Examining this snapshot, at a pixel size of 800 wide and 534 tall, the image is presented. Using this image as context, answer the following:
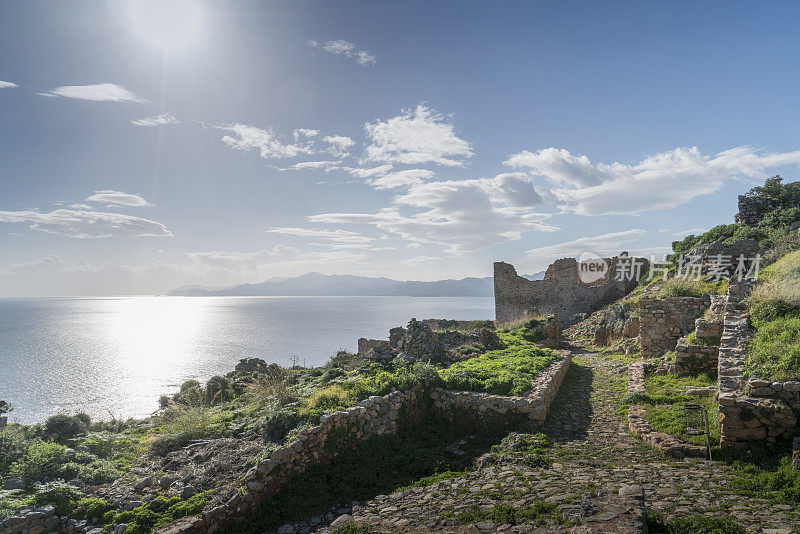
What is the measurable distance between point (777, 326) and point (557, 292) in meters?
22.7

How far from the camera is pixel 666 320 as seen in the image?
15.5 m

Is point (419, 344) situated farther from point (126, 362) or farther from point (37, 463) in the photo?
point (126, 362)

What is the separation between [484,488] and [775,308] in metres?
9.33

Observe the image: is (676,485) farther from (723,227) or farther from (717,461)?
(723,227)

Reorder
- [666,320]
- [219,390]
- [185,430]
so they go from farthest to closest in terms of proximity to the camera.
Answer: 1. [666,320]
2. [219,390]
3. [185,430]

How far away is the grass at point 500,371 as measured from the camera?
10.2 meters

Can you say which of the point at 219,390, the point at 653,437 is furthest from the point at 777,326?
the point at 219,390

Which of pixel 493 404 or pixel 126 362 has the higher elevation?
pixel 493 404

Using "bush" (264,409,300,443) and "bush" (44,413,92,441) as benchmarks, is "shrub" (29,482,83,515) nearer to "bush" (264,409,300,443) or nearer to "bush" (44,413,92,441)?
"bush" (264,409,300,443)

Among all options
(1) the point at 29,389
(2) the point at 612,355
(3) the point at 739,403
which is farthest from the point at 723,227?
(1) the point at 29,389

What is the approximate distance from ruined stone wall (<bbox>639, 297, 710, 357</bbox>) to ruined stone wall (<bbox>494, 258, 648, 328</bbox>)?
43.2 feet

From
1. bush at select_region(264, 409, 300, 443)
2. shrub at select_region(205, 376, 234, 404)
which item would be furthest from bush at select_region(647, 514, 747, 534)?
shrub at select_region(205, 376, 234, 404)

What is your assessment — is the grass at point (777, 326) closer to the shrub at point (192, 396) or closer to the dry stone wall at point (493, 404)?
the dry stone wall at point (493, 404)

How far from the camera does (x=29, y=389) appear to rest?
2600cm
